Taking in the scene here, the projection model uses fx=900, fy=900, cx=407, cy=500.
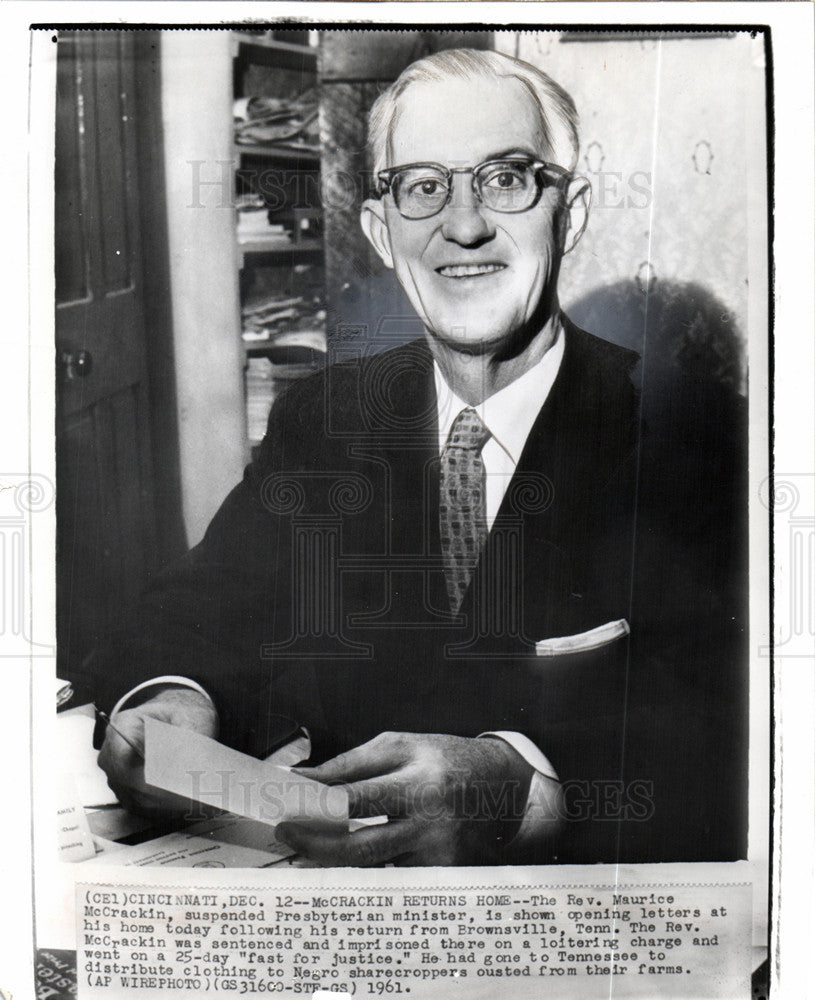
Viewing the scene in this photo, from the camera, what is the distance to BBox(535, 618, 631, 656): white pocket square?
115 centimetres

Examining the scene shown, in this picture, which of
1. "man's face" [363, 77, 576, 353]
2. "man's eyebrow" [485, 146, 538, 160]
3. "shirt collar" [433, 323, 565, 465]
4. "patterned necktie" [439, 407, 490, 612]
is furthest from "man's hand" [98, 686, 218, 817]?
"man's eyebrow" [485, 146, 538, 160]

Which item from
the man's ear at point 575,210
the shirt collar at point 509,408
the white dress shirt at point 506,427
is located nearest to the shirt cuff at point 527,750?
the white dress shirt at point 506,427

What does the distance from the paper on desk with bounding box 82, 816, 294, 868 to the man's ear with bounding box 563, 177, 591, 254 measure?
845mm

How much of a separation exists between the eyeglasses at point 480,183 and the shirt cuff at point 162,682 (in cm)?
66

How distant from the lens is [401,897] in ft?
3.84

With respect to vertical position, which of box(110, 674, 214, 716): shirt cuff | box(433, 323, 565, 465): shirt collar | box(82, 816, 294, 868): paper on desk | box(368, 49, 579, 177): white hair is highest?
box(368, 49, 579, 177): white hair

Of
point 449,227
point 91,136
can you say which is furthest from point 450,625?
point 91,136

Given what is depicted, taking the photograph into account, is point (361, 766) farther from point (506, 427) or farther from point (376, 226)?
point (376, 226)

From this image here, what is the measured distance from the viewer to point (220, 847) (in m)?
1.17

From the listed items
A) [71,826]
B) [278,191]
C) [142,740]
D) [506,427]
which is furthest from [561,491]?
[71,826]

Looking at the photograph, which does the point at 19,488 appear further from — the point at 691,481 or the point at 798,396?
the point at 798,396

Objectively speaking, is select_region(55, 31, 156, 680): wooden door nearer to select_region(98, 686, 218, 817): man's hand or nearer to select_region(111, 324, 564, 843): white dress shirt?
select_region(98, 686, 218, 817): man's hand

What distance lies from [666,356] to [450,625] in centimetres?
44

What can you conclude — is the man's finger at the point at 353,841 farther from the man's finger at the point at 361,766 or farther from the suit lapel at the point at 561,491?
the suit lapel at the point at 561,491
